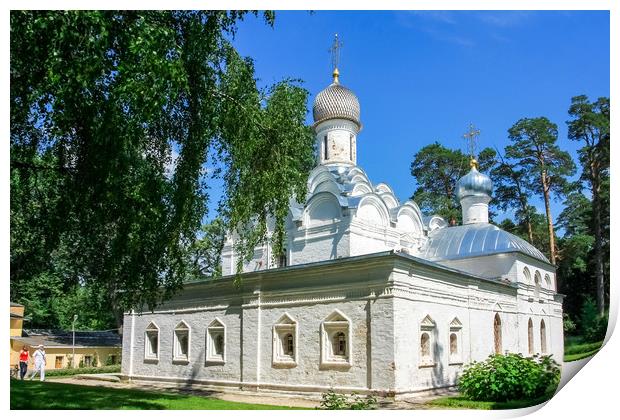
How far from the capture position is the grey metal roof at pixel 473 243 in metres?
15.1

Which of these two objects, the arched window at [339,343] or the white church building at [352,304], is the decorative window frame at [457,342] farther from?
the arched window at [339,343]

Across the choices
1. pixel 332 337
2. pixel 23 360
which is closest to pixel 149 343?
pixel 23 360

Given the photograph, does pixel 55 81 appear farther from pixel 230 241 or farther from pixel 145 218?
pixel 230 241

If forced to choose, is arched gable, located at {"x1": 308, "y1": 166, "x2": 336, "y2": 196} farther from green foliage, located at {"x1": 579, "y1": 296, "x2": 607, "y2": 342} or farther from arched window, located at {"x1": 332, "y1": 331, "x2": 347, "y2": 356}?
green foliage, located at {"x1": 579, "y1": 296, "x2": 607, "y2": 342}

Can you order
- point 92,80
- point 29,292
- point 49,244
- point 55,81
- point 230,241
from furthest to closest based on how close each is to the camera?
point 230,241 < point 29,292 < point 49,244 < point 92,80 < point 55,81

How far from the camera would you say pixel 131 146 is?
24.5 feet

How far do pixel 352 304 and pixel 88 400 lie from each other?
15.4 feet

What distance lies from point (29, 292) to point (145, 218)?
2.60 metres

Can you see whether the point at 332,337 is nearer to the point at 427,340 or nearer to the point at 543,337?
the point at 427,340

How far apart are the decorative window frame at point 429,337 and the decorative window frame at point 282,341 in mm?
2427

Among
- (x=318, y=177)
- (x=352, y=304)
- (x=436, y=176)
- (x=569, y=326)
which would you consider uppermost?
(x=436, y=176)

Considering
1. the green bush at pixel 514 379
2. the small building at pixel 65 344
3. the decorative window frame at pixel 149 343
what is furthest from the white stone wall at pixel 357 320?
the green bush at pixel 514 379

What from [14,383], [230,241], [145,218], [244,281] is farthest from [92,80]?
[230,241]

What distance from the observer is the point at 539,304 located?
1499 cm
